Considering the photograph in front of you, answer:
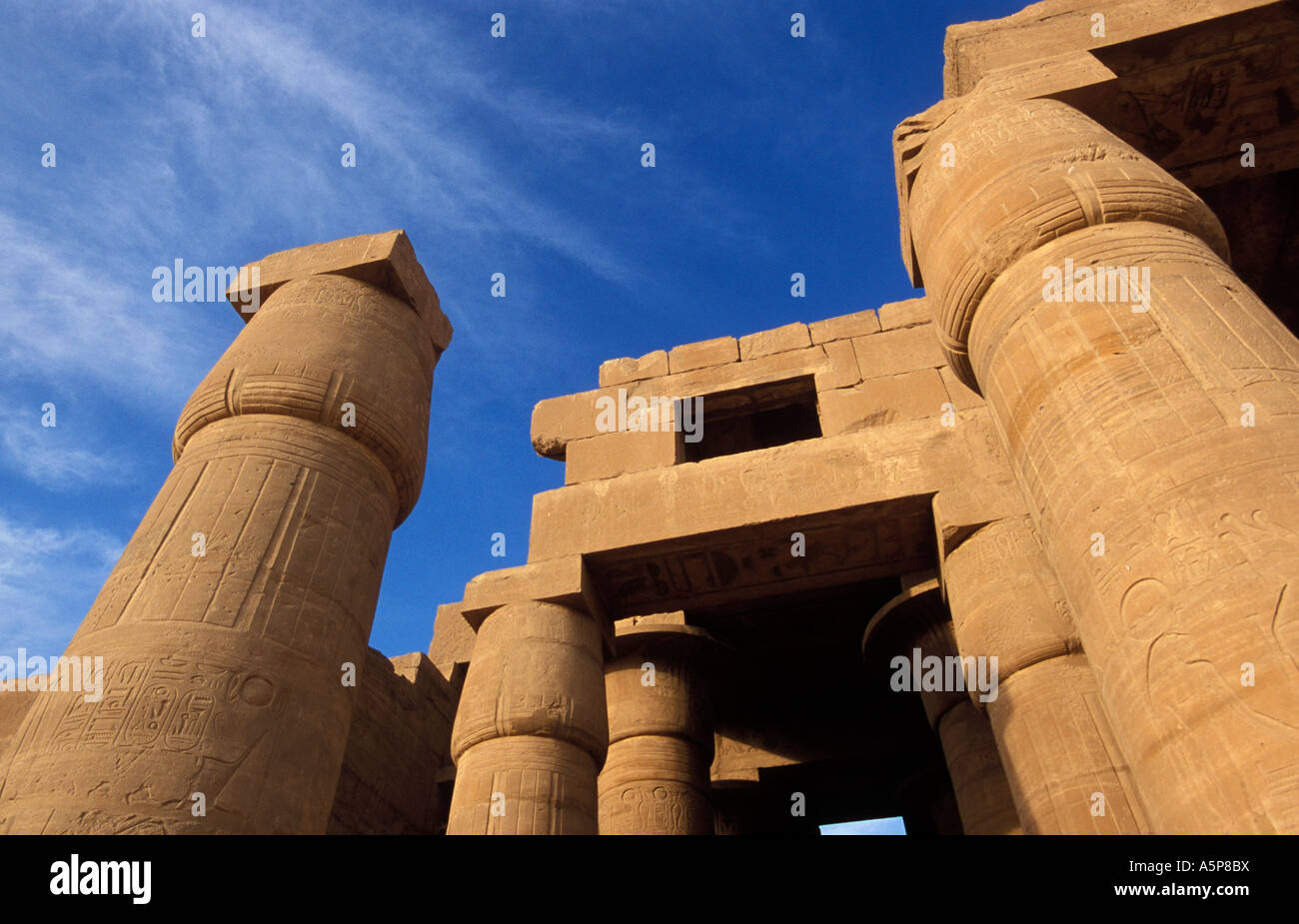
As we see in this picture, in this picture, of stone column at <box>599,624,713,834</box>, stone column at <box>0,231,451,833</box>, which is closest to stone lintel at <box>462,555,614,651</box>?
stone column at <box>0,231,451,833</box>

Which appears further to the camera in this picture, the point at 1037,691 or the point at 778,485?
the point at 778,485

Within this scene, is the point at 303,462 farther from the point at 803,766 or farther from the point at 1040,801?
the point at 803,766

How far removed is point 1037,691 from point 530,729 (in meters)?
3.05

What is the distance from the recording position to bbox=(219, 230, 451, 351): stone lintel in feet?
23.2

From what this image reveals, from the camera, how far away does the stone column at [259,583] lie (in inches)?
170

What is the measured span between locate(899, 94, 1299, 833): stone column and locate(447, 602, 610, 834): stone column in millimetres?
3170

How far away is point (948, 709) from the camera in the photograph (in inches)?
292

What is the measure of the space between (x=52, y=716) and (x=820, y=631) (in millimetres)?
7465

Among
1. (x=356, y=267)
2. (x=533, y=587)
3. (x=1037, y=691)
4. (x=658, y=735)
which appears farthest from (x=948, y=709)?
(x=356, y=267)

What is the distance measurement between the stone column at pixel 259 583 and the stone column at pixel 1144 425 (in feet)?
12.6

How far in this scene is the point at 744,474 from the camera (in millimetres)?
6980

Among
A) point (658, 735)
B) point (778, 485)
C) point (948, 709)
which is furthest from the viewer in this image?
point (658, 735)

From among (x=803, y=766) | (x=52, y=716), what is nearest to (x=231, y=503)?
(x=52, y=716)

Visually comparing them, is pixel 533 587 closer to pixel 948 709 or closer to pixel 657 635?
pixel 657 635
